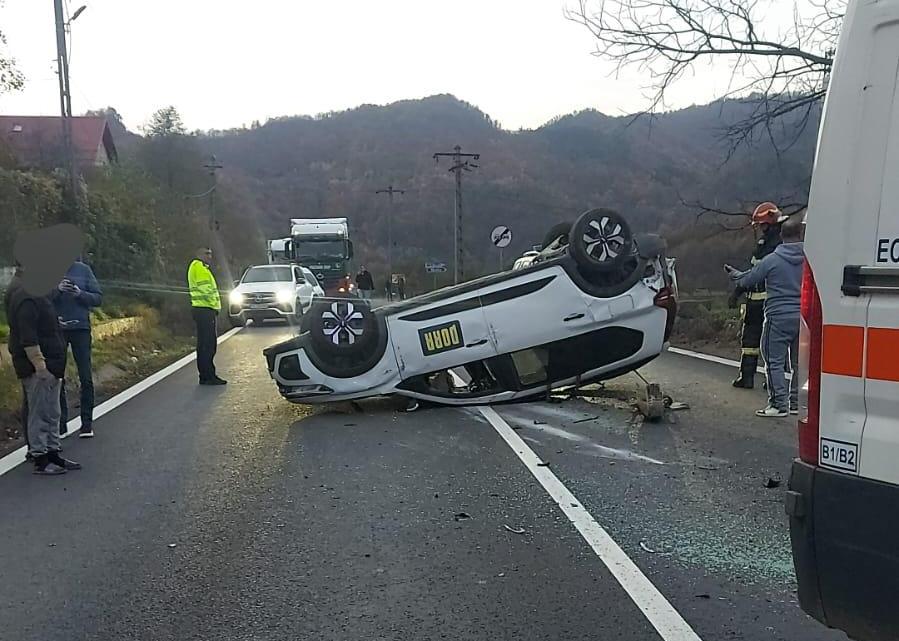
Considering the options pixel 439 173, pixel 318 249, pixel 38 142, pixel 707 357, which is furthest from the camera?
pixel 439 173

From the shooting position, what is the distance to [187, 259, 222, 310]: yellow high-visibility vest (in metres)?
11.0

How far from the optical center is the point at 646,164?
223 feet

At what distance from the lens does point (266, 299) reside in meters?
20.8

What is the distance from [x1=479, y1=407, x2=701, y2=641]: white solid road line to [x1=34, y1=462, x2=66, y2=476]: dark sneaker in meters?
3.41

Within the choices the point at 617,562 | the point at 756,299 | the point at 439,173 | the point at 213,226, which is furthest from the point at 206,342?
the point at 439,173

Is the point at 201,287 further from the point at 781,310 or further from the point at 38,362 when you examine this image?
the point at 781,310

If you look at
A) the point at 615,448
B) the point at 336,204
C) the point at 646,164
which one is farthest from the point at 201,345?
the point at 336,204

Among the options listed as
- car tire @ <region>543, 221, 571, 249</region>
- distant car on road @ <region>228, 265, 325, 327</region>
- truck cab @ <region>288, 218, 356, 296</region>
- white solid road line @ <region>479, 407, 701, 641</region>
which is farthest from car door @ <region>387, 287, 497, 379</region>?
truck cab @ <region>288, 218, 356, 296</region>

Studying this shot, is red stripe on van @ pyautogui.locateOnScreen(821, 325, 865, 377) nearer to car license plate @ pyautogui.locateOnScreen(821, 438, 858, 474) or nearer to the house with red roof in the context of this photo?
car license plate @ pyautogui.locateOnScreen(821, 438, 858, 474)

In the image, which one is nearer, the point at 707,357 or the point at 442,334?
the point at 442,334

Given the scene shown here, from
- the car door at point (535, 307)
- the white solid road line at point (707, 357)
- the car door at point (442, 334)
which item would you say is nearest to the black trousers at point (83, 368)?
the car door at point (442, 334)

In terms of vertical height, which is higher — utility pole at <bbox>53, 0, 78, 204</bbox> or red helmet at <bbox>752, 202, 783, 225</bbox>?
utility pole at <bbox>53, 0, 78, 204</bbox>

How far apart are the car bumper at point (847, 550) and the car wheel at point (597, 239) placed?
18.8ft

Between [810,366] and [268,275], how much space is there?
20.4 metres
